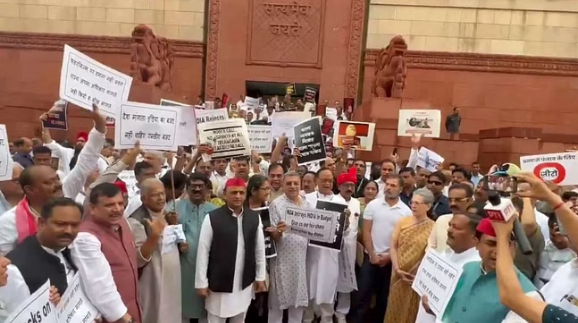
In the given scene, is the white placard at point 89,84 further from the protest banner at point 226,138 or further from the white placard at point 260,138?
the white placard at point 260,138

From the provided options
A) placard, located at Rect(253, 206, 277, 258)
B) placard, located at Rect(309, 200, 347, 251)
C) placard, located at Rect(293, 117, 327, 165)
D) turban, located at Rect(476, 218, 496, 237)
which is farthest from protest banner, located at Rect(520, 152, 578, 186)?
placard, located at Rect(293, 117, 327, 165)

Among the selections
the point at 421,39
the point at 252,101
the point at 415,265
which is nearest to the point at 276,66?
the point at 252,101

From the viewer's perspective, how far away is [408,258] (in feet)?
15.1

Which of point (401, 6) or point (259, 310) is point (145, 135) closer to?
point (259, 310)

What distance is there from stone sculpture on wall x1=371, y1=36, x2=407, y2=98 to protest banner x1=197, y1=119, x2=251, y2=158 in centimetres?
840

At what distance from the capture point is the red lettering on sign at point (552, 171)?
4703 mm

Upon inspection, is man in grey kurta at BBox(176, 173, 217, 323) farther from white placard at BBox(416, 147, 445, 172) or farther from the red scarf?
white placard at BBox(416, 147, 445, 172)

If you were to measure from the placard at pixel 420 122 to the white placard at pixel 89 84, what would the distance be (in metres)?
5.62

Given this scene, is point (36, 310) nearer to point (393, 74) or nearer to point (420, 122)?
point (420, 122)

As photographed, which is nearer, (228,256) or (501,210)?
(501,210)

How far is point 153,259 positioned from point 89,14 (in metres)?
16.5

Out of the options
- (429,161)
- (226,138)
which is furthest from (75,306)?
(429,161)

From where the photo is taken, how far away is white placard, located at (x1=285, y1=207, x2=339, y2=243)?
5105 millimetres

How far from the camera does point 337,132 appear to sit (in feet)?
28.1
